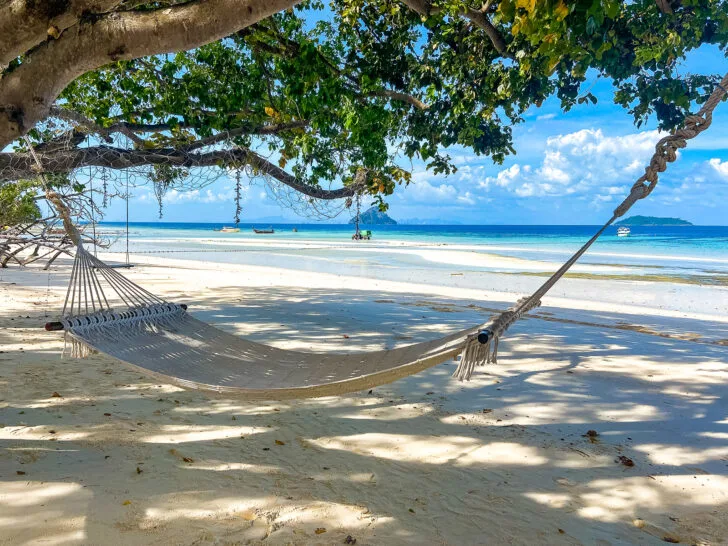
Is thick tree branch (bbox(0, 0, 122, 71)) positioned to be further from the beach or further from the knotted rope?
the knotted rope

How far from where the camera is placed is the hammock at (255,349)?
1.83 m

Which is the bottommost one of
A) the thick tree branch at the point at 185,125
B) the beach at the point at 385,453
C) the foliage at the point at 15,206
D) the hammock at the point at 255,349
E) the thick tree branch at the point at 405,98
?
the beach at the point at 385,453

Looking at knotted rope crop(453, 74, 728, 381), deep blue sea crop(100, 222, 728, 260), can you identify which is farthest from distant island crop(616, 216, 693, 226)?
knotted rope crop(453, 74, 728, 381)

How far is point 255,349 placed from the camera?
2613mm

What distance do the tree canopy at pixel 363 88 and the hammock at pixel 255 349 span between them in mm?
971

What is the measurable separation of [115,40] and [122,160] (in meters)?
2.83

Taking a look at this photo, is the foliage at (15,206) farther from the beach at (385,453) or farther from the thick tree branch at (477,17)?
the thick tree branch at (477,17)

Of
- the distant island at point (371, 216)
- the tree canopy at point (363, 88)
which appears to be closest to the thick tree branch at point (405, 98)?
the tree canopy at point (363, 88)

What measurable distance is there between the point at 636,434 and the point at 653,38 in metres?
2.16

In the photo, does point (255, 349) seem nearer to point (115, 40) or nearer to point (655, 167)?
point (115, 40)

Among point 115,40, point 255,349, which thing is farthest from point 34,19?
point 255,349

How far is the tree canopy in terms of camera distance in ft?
10.6

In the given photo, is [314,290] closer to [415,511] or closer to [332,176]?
[332,176]

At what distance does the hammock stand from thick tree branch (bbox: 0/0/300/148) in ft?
2.75
